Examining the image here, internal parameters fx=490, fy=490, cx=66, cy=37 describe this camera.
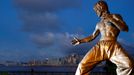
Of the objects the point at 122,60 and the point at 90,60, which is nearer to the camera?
the point at 122,60

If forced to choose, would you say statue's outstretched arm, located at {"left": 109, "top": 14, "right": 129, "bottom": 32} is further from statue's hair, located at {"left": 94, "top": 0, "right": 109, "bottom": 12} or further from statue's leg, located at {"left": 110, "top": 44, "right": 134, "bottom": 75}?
statue's leg, located at {"left": 110, "top": 44, "right": 134, "bottom": 75}

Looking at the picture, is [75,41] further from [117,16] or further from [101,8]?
[117,16]

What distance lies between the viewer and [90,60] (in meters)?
8.67

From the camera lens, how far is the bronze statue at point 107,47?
817 centimetres

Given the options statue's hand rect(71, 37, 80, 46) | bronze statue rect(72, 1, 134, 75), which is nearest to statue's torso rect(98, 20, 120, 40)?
bronze statue rect(72, 1, 134, 75)

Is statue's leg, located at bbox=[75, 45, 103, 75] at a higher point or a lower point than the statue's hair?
lower

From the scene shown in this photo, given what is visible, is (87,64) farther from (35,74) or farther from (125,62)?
(35,74)

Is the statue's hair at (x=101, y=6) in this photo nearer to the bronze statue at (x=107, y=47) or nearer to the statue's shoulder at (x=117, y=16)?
the bronze statue at (x=107, y=47)

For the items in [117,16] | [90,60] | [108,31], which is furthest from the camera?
[90,60]

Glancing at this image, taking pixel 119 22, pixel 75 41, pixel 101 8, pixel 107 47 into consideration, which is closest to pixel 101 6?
pixel 101 8

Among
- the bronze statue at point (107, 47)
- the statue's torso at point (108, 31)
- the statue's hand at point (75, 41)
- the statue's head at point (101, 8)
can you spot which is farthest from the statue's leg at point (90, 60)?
the statue's head at point (101, 8)

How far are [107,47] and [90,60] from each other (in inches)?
16.7

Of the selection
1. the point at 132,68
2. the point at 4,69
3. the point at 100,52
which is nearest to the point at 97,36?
the point at 100,52

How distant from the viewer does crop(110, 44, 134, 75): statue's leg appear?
26.7 ft
